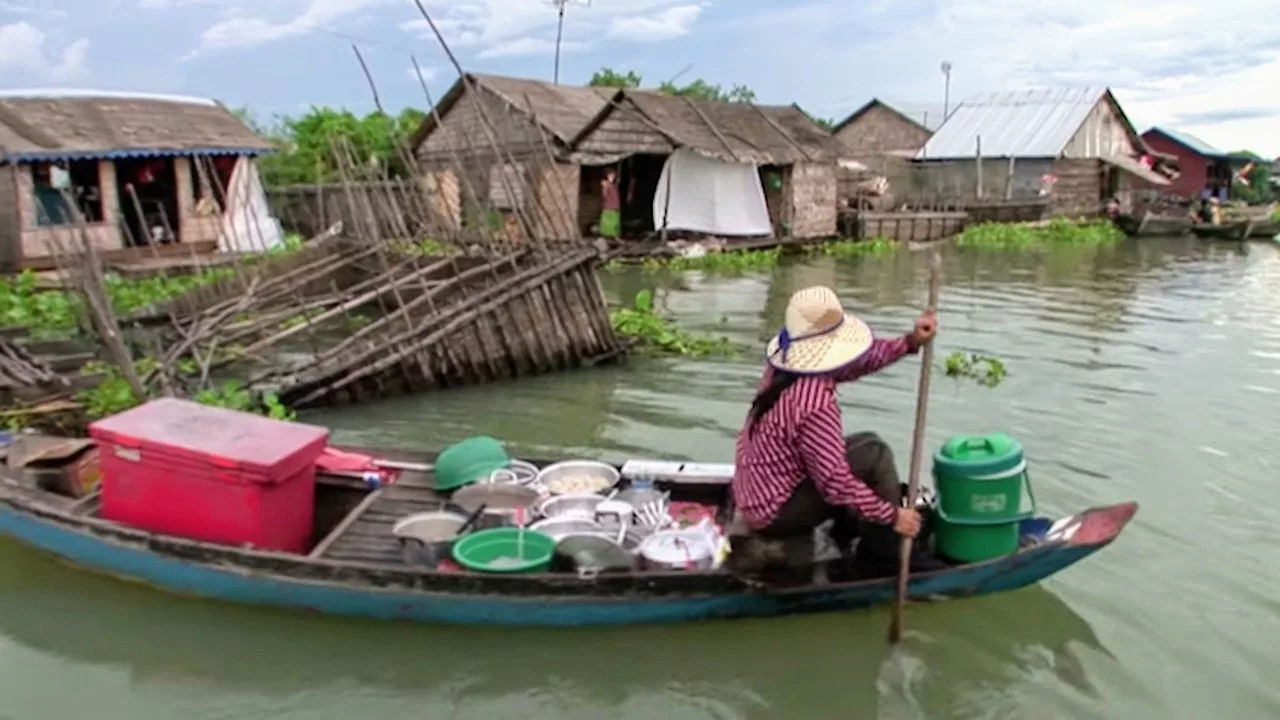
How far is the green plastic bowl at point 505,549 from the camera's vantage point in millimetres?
5156

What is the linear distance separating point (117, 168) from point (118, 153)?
1.15 m

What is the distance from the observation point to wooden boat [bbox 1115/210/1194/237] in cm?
2922

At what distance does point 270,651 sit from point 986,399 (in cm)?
726

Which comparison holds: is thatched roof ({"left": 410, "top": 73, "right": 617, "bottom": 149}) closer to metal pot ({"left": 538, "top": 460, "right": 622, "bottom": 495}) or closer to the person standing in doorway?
the person standing in doorway

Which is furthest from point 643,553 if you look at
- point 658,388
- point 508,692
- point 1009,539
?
point 658,388

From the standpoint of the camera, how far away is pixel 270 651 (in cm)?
525

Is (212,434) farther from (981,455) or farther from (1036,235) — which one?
(1036,235)

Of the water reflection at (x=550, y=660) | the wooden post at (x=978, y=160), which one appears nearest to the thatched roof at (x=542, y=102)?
the wooden post at (x=978, y=160)

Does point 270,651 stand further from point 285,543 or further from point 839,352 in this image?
point 839,352

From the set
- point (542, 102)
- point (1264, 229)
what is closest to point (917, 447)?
point (542, 102)

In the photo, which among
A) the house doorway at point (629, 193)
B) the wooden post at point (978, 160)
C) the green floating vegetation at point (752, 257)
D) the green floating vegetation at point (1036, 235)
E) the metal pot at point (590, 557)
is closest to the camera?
the metal pot at point (590, 557)

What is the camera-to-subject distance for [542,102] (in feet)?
77.9

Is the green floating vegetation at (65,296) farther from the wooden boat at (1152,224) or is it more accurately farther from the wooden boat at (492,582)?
the wooden boat at (1152,224)

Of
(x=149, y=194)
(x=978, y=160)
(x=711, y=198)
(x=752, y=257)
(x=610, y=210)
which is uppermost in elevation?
(x=978, y=160)
